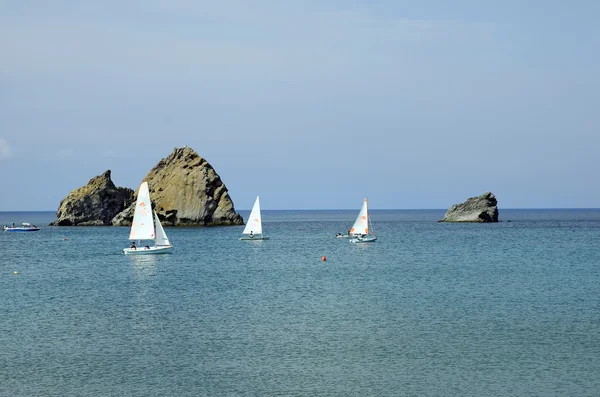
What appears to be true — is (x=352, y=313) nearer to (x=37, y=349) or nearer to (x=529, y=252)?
(x=37, y=349)

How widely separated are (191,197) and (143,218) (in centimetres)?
7375

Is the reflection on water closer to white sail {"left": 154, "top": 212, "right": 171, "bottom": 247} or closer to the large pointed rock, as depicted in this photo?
white sail {"left": 154, "top": 212, "right": 171, "bottom": 247}

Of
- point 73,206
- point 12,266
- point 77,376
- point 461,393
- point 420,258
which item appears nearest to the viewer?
point 461,393

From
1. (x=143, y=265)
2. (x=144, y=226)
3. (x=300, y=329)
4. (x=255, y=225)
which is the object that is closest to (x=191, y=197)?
(x=255, y=225)

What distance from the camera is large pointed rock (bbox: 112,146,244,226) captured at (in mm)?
169250

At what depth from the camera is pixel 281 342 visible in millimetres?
38625

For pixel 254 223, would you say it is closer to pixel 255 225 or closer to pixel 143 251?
pixel 255 225

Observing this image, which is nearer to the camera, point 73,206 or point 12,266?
point 12,266

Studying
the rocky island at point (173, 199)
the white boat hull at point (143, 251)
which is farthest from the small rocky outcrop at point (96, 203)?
the white boat hull at point (143, 251)

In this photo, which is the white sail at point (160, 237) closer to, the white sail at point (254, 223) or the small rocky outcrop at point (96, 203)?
the white sail at point (254, 223)

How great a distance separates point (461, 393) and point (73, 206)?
552 ft

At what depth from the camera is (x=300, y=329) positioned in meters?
42.1

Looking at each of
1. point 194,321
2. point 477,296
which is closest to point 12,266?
point 194,321

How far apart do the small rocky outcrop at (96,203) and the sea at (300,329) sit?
4002 inches
